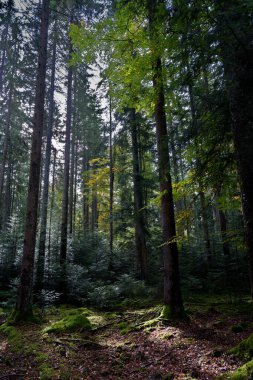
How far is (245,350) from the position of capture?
413 cm

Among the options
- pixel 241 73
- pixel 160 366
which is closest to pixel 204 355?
pixel 160 366

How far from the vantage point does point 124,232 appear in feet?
57.1

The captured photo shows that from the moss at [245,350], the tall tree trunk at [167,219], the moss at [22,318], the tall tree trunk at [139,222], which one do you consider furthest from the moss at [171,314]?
the tall tree trunk at [139,222]

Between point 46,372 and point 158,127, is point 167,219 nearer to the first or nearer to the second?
point 158,127

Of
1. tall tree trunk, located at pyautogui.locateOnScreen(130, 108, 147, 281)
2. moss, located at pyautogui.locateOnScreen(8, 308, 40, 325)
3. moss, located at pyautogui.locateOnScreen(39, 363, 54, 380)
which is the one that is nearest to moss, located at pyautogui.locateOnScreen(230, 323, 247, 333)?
moss, located at pyautogui.locateOnScreen(39, 363, 54, 380)

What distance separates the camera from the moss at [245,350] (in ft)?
13.0

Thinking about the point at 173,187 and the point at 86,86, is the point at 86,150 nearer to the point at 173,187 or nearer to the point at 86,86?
the point at 86,86

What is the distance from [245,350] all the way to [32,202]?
702 centimetres

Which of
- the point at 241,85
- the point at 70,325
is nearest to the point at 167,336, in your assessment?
the point at 70,325

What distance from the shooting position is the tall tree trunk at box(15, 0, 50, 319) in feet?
25.2

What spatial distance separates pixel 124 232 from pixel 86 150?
44.4 ft

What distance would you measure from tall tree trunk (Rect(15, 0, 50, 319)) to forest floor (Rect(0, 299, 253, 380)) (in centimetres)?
80

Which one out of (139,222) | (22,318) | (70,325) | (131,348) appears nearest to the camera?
(131,348)

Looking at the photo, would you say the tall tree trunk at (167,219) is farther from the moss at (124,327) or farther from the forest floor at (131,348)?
the moss at (124,327)
